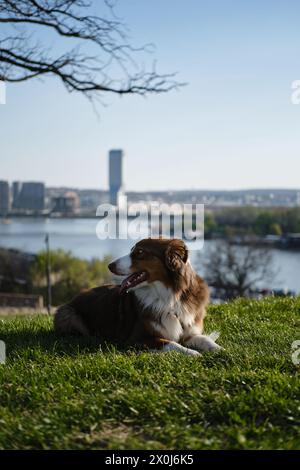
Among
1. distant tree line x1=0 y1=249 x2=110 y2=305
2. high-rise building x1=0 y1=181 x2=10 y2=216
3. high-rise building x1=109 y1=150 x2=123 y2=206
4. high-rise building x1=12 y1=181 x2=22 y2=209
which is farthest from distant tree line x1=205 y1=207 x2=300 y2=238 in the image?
high-rise building x1=109 y1=150 x2=123 y2=206

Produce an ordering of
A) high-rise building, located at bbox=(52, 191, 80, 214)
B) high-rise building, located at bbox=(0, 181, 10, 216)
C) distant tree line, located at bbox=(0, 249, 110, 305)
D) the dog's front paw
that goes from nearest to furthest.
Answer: the dog's front paw, high-rise building, located at bbox=(0, 181, 10, 216), distant tree line, located at bbox=(0, 249, 110, 305), high-rise building, located at bbox=(52, 191, 80, 214)

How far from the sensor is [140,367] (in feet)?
13.7

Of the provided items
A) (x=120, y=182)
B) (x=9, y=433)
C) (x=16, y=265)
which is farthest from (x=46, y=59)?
(x=16, y=265)

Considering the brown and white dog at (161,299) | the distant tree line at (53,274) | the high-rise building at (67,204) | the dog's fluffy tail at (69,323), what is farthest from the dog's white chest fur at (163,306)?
the high-rise building at (67,204)

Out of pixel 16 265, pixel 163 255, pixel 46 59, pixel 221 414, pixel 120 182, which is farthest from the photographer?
pixel 16 265

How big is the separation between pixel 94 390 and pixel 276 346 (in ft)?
5.92

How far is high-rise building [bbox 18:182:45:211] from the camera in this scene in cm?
4591

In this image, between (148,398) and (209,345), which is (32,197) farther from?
(148,398)

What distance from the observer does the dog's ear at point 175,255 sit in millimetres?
4758

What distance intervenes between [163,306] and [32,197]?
44740mm

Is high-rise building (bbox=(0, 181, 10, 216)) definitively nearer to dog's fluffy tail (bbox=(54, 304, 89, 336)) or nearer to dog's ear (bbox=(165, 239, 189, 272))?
dog's fluffy tail (bbox=(54, 304, 89, 336))

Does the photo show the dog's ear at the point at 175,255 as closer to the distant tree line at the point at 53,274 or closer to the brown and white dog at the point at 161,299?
the brown and white dog at the point at 161,299

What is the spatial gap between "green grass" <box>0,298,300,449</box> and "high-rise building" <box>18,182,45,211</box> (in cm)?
4169
